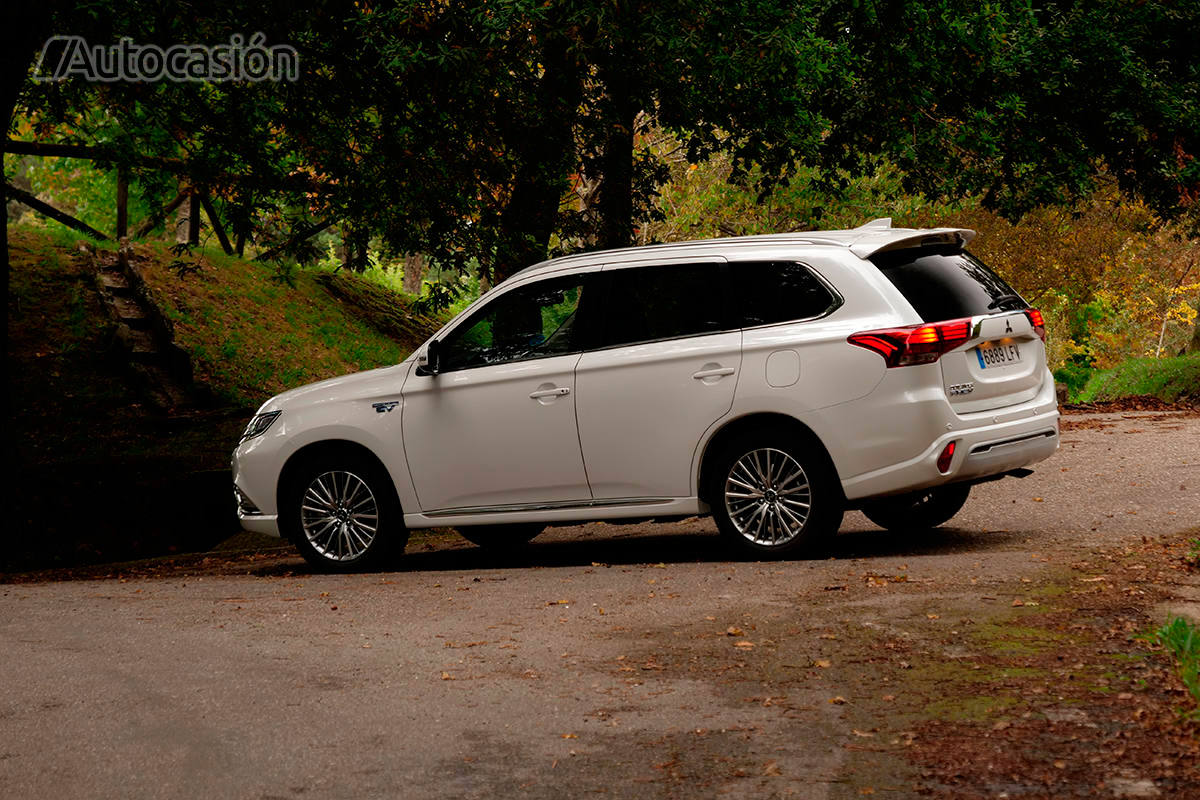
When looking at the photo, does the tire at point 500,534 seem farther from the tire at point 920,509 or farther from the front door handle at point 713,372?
the tire at point 920,509

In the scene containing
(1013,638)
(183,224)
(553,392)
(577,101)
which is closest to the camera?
(1013,638)

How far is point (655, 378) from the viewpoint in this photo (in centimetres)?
921

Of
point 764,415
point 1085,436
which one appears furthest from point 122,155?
point 1085,436

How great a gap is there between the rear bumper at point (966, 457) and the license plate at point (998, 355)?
301mm

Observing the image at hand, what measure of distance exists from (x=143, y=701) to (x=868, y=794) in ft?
10.5

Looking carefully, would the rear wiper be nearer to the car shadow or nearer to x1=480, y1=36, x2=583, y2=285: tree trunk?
the car shadow

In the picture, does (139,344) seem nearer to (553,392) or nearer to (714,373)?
(553,392)

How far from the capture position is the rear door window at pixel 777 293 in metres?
8.91

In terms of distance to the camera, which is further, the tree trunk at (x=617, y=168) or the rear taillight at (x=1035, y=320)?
the tree trunk at (x=617, y=168)

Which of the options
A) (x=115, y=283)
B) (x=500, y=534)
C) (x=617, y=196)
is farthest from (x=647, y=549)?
(x=115, y=283)

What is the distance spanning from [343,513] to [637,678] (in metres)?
4.64

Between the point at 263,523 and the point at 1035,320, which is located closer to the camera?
the point at 1035,320

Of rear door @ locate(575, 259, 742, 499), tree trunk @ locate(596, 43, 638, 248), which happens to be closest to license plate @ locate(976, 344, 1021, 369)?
rear door @ locate(575, 259, 742, 499)

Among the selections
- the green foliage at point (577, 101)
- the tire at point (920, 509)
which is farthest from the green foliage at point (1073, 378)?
the tire at point (920, 509)
